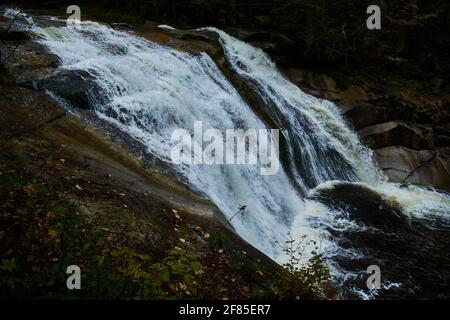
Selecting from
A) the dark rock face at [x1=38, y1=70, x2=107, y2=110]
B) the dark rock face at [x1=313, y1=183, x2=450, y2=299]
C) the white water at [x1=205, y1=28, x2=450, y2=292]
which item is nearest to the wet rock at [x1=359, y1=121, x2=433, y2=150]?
the white water at [x1=205, y1=28, x2=450, y2=292]

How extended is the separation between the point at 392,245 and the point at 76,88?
7.29 m

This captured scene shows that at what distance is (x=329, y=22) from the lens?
17047mm

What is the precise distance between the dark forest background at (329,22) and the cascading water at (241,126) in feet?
11.1

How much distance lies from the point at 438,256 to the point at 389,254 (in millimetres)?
1232

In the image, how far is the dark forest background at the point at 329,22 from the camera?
16578 mm

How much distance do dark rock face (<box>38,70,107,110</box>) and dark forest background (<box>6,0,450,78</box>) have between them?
30.1 feet

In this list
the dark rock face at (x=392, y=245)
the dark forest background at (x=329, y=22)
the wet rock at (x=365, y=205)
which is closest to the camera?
the dark rock face at (x=392, y=245)

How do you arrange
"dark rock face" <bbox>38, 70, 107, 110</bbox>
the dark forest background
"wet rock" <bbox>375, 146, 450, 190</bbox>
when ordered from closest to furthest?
"dark rock face" <bbox>38, 70, 107, 110</bbox>
"wet rock" <bbox>375, 146, 450, 190</bbox>
the dark forest background

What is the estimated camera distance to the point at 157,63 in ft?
32.2

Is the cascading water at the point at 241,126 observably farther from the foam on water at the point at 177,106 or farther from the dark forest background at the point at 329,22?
the dark forest background at the point at 329,22

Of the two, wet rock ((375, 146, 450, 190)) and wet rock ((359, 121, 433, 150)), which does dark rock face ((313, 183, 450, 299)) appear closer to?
wet rock ((375, 146, 450, 190))

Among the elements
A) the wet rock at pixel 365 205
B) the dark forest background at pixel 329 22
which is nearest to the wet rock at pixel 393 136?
the wet rock at pixel 365 205

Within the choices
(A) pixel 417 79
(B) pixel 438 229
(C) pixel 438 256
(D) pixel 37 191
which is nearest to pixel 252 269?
(D) pixel 37 191

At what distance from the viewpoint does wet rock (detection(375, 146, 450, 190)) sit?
13.9 m
